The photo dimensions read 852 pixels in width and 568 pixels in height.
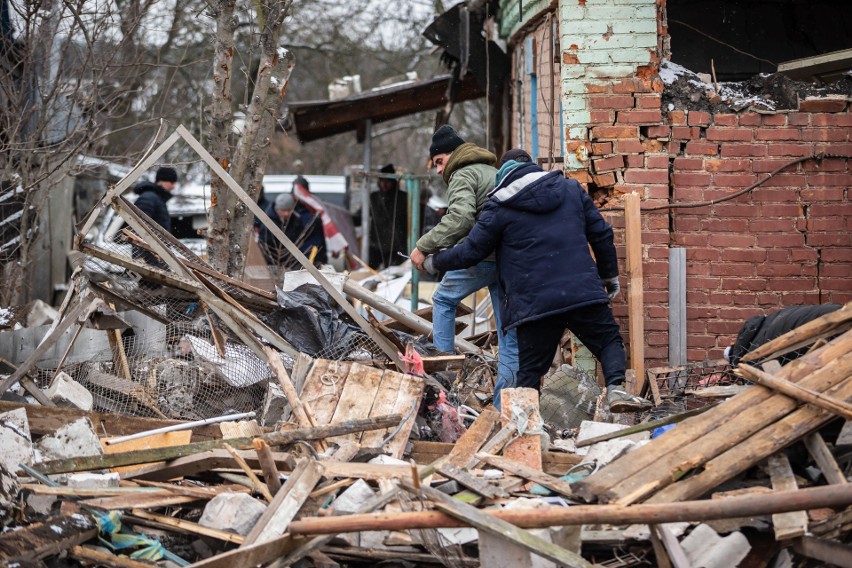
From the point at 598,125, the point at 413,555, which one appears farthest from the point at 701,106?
the point at 413,555

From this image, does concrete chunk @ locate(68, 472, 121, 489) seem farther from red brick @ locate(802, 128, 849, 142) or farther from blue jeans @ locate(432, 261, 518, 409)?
red brick @ locate(802, 128, 849, 142)

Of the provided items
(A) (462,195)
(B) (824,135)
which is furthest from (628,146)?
(B) (824,135)

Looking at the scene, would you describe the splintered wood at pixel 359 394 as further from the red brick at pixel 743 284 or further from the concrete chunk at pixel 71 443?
the red brick at pixel 743 284

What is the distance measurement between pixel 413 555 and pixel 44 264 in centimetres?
961

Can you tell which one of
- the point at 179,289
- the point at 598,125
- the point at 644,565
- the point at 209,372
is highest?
the point at 598,125

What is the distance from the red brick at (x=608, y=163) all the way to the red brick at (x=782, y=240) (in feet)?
→ 3.34

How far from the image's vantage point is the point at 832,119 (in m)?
6.35

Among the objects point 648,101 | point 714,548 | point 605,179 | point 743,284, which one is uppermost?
point 648,101

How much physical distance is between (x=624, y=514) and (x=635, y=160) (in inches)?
137

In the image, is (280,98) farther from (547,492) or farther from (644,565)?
(644,565)

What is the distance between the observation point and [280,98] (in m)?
7.92

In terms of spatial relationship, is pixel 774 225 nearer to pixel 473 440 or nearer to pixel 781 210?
pixel 781 210

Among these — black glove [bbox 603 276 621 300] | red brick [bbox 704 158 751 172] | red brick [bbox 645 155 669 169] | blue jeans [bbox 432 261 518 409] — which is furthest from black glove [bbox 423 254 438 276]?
red brick [bbox 704 158 751 172]

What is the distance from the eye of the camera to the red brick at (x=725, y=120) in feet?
21.0
